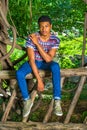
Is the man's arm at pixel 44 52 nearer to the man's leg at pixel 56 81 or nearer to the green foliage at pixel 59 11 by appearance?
the man's leg at pixel 56 81

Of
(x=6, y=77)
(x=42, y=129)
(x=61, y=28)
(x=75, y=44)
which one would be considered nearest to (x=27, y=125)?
(x=42, y=129)

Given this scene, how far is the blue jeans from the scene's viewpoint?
3.89 m

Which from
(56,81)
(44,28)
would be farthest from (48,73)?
(44,28)

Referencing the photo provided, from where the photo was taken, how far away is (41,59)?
4012mm

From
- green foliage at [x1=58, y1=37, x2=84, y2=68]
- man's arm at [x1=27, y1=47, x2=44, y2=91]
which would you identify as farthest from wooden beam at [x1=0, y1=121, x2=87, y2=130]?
green foliage at [x1=58, y1=37, x2=84, y2=68]

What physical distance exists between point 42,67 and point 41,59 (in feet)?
0.35

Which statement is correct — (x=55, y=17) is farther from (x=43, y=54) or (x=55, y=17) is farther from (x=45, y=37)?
(x=43, y=54)

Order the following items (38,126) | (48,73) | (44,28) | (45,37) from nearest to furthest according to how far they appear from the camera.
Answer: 1. (44,28)
2. (45,37)
3. (48,73)
4. (38,126)

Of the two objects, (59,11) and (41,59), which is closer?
(41,59)

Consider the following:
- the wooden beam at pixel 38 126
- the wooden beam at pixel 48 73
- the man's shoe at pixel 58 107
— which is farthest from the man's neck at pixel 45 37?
the wooden beam at pixel 38 126

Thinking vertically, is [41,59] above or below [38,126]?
above

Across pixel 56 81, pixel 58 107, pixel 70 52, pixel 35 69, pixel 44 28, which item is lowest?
pixel 70 52

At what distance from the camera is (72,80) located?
9.02 metres

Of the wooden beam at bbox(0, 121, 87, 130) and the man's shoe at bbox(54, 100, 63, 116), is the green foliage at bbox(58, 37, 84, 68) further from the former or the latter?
the man's shoe at bbox(54, 100, 63, 116)
